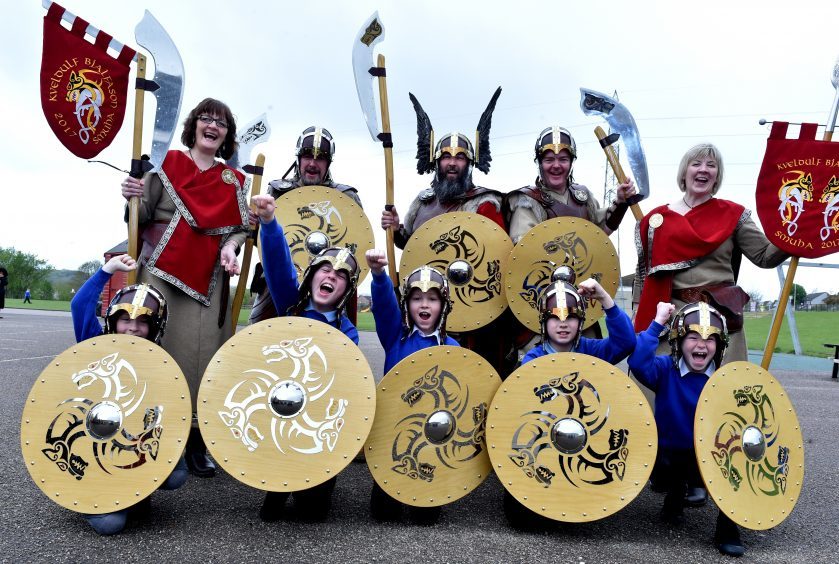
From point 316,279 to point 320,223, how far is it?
0.94 m

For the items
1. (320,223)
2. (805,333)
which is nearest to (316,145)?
(320,223)

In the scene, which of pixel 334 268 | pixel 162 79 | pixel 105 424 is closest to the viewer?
pixel 105 424

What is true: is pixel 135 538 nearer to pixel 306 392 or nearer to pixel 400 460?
pixel 306 392

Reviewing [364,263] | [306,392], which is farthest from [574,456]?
[364,263]

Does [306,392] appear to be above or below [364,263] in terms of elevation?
below

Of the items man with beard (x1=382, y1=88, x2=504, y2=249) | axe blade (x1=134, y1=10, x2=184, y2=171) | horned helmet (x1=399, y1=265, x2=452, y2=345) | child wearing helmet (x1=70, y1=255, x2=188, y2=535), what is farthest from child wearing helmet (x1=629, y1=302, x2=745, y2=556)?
axe blade (x1=134, y1=10, x2=184, y2=171)

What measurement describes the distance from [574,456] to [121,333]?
238 cm

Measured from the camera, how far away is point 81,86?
3.60m

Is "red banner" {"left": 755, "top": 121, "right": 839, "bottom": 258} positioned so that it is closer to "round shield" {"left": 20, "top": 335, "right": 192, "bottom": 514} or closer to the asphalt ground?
the asphalt ground

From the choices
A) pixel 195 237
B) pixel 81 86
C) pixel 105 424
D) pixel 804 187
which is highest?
pixel 81 86

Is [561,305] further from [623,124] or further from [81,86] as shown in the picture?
[81,86]

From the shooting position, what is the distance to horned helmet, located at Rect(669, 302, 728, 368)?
127 inches

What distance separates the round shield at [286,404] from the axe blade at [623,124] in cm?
268

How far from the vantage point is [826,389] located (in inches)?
371
